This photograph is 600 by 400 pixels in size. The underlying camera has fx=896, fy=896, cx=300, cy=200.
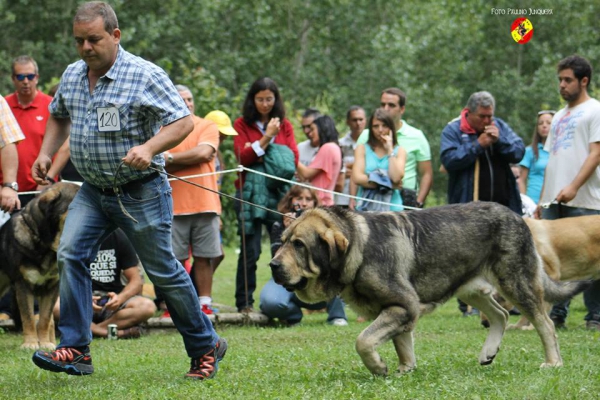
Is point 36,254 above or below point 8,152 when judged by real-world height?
below

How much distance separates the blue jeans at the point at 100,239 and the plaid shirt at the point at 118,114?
16 cm

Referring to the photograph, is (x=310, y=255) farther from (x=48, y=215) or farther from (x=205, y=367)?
(x=48, y=215)

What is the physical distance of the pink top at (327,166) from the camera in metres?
11.6

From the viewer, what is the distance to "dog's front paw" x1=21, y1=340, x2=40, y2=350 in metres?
8.13

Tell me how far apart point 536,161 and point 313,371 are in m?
7.45

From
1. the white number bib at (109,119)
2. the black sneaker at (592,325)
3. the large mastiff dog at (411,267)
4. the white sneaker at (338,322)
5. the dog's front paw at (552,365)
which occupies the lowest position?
the white sneaker at (338,322)

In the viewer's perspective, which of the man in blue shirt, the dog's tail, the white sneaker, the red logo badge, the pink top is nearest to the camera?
the man in blue shirt

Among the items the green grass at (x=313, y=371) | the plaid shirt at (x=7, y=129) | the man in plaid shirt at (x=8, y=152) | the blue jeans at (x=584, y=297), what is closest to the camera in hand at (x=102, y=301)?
the green grass at (x=313, y=371)

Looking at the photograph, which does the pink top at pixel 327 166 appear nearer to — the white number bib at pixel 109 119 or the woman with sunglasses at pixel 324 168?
the woman with sunglasses at pixel 324 168

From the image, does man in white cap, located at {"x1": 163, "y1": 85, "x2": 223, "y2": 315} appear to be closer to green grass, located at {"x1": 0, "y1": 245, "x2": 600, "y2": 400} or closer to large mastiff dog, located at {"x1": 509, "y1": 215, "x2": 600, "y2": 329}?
green grass, located at {"x1": 0, "y1": 245, "x2": 600, "y2": 400}

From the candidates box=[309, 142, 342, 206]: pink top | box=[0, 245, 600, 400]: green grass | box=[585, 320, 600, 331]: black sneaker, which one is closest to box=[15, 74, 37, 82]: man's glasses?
box=[0, 245, 600, 400]: green grass

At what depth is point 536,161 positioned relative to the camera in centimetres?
1298

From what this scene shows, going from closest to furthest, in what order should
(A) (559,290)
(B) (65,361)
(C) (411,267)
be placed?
(B) (65,361) < (C) (411,267) < (A) (559,290)

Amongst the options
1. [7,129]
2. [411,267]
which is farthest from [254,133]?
[411,267]
